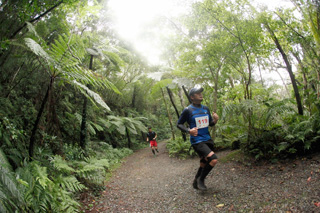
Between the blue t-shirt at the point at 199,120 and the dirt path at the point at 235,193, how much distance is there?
0.92 m

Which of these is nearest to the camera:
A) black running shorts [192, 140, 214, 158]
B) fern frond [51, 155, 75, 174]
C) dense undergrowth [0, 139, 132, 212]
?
dense undergrowth [0, 139, 132, 212]

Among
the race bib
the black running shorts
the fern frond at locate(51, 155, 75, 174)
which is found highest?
the race bib

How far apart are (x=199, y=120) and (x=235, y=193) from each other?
125 cm

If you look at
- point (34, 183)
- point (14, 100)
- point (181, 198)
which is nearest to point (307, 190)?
point (181, 198)

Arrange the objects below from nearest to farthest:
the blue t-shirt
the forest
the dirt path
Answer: the dirt path
the forest
the blue t-shirt

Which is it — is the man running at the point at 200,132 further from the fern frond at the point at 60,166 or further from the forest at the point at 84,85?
the fern frond at the point at 60,166

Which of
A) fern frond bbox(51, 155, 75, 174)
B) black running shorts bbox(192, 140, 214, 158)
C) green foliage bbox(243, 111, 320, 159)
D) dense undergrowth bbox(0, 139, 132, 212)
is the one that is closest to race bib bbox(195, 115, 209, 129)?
black running shorts bbox(192, 140, 214, 158)

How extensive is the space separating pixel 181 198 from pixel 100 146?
6545 mm

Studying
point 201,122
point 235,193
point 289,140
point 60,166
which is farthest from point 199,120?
point 60,166

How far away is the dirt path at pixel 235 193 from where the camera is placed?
2236 millimetres

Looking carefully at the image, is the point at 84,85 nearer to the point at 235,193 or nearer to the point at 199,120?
the point at 199,120

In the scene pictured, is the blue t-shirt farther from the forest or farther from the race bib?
the forest

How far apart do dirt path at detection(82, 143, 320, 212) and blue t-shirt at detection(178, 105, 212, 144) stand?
92 centimetres

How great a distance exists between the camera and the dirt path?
2.24m
